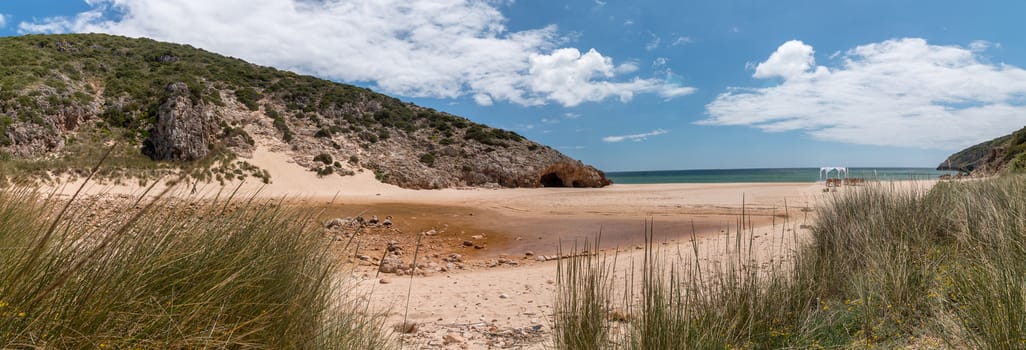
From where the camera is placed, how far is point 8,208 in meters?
2.73

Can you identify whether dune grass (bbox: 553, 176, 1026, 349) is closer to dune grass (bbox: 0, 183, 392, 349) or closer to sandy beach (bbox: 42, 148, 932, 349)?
sandy beach (bbox: 42, 148, 932, 349)

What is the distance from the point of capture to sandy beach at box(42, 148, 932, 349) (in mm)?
5293

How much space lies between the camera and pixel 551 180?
31609 mm

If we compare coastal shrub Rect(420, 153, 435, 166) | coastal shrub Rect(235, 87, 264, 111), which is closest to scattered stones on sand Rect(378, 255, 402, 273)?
coastal shrub Rect(420, 153, 435, 166)

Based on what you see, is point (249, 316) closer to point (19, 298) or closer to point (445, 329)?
point (19, 298)

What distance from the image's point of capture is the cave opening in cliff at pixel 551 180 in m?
31.3

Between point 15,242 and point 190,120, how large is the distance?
25.4m

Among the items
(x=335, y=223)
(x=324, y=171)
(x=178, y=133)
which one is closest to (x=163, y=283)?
(x=335, y=223)

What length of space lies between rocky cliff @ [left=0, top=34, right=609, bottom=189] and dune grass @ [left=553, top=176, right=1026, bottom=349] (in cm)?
2344

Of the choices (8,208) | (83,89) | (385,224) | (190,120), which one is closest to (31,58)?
(83,89)

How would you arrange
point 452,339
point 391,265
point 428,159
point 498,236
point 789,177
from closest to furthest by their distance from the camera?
point 452,339 → point 391,265 → point 498,236 → point 428,159 → point 789,177

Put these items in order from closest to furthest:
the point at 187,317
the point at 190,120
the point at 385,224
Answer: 1. the point at 187,317
2. the point at 385,224
3. the point at 190,120

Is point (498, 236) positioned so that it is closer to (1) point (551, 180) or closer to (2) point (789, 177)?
(1) point (551, 180)

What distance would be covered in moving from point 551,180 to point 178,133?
2048 centimetres
